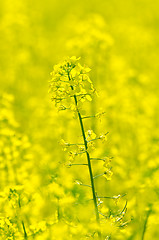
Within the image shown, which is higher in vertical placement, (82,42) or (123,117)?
(82,42)

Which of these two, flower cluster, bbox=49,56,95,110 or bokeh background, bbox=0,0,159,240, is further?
bokeh background, bbox=0,0,159,240

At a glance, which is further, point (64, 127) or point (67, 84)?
point (64, 127)

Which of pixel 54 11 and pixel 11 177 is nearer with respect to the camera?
pixel 11 177

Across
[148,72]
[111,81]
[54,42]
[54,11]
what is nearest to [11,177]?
[111,81]

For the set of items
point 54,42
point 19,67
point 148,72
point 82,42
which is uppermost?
point 54,42

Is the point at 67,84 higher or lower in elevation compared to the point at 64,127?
lower

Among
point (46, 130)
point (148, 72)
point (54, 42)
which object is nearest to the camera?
point (46, 130)

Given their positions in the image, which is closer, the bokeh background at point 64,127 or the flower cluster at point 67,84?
the flower cluster at point 67,84

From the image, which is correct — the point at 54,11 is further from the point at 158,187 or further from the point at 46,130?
the point at 158,187
